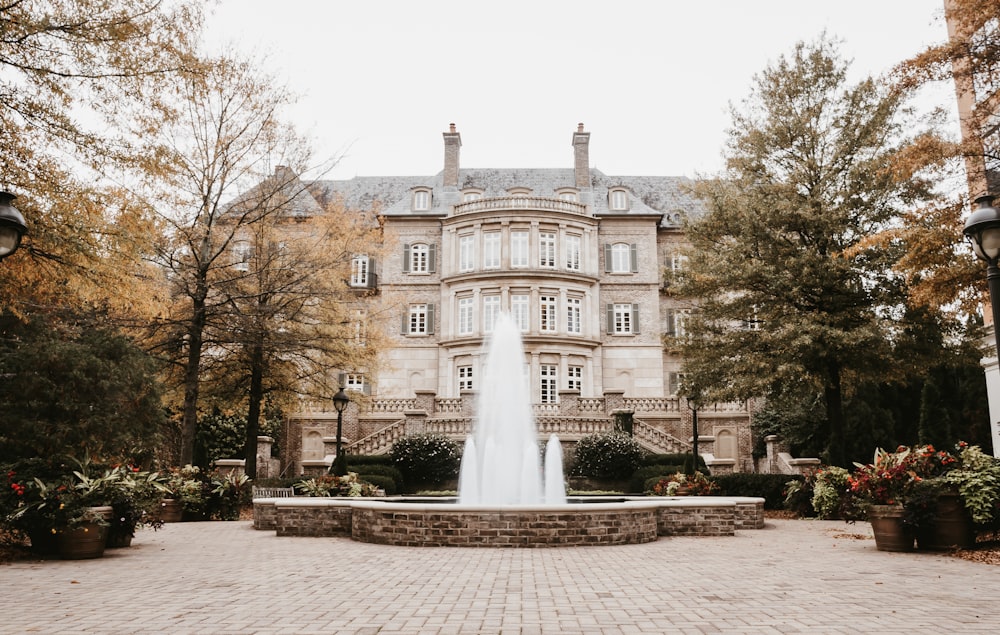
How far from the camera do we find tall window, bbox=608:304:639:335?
39.7 metres

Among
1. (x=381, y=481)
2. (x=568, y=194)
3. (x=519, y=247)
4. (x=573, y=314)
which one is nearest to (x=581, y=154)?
(x=568, y=194)

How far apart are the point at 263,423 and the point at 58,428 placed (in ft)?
58.2

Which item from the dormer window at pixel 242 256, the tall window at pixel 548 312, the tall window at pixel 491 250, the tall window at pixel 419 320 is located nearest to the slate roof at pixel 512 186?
the tall window at pixel 491 250

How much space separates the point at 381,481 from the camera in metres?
22.2

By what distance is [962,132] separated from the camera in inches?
706

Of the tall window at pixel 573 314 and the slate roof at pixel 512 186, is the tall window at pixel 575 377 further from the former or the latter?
the slate roof at pixel 512 186

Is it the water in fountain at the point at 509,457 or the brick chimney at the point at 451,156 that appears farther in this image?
the brick chimney at the point at 451,156

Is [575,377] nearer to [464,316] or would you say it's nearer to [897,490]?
[464,316]

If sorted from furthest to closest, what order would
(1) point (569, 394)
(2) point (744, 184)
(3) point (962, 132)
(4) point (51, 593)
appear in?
(1) point (569, 394) → (2) point (744, 184) → (3) point (962, 132) → (4) point (51, 593)

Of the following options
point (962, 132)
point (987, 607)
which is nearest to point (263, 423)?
point (962, 132)

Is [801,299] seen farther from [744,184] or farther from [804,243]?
[744,184]

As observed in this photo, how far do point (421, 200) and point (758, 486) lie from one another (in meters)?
27.2

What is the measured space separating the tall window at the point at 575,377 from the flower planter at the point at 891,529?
89.3 feet

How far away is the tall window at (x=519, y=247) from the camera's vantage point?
128 feet
